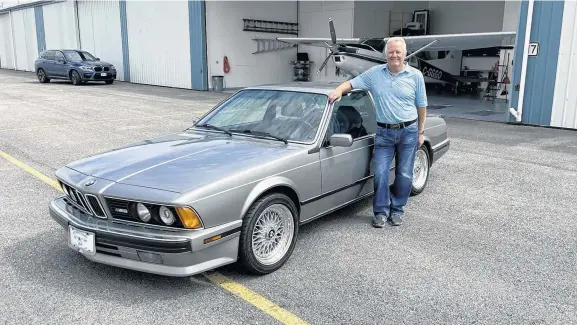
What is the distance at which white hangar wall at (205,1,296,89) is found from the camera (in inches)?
808

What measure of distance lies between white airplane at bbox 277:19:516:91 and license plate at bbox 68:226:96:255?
12.3 m

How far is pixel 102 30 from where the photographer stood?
26.0 metres

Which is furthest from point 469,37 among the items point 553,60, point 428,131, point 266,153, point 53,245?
point 53,245

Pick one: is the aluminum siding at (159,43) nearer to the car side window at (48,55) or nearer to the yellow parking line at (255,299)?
the car side window at (48,55)

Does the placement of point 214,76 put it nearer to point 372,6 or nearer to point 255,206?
point 372,6

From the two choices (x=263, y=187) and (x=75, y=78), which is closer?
(x=263, y=187)

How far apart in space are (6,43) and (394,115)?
136ft

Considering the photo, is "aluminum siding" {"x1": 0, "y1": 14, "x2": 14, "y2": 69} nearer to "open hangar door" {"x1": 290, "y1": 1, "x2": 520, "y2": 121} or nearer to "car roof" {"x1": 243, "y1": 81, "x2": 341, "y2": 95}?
"open hangar door" {"x1": 290, "y1": 1, "x2": 520, "y2": 121}

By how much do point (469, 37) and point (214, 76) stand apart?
10662 mm

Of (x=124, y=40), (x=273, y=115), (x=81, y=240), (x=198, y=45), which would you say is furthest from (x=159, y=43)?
(x=81, y=240)

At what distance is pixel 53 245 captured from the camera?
13.5ft

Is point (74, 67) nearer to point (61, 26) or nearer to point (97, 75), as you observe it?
point (97, 75)

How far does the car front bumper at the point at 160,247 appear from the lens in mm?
3047

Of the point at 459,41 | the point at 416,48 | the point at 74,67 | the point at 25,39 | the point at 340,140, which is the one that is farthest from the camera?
the point at 25,39
